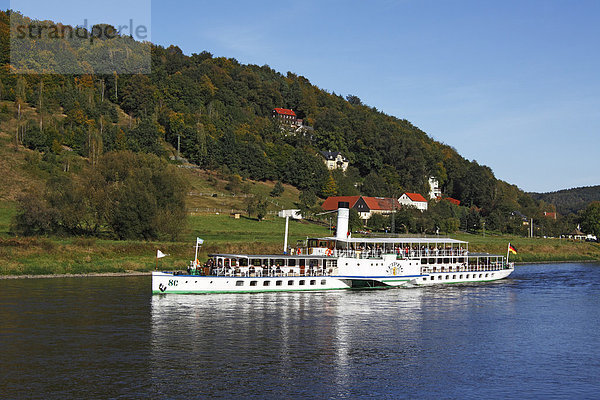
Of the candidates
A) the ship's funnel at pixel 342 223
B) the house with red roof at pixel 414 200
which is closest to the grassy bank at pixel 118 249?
the ship's funnel at pixel 342 223

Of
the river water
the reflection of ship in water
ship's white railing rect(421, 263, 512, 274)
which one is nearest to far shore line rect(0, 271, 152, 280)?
the river water

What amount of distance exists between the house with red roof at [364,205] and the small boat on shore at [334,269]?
7766 centimetres

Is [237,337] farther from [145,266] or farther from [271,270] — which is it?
[145,266]

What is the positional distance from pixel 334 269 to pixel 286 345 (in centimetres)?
3055

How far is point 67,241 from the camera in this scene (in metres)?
80.5

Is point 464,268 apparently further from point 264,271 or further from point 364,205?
point 364,205

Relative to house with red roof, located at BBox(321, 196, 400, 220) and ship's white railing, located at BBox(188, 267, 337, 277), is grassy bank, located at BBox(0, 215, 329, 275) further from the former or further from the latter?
house with red roof, located at BBox(321, 196, 400, 220)

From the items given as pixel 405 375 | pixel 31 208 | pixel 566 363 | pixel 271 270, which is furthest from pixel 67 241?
pixel 566 363

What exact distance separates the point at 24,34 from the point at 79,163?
280 ft

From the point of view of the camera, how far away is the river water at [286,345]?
3152cm

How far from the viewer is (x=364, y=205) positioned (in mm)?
167875

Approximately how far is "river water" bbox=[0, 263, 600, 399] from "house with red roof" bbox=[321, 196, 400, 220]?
102083 mm

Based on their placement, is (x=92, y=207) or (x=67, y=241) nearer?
(x=67, y=241)

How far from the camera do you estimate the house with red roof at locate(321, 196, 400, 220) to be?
16600 cm
